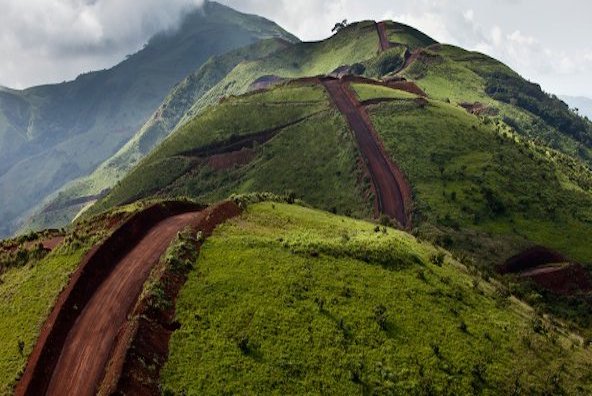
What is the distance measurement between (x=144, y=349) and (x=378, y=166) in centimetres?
7617

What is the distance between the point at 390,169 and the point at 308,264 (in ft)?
199

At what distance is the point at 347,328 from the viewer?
35.4 m

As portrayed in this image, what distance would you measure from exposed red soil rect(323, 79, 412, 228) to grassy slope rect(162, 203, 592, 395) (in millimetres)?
40680

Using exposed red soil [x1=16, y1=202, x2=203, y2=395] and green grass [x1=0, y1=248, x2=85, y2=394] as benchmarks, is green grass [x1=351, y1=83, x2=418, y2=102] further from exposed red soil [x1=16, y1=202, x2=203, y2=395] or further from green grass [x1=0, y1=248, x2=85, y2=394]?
green grass [x1=0, y1=248, x2=85, y2=394]

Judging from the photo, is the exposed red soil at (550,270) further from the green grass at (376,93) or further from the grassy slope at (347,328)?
the green grass at (376,93)

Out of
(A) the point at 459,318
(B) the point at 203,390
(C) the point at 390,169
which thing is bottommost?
(B) the point at 203,390

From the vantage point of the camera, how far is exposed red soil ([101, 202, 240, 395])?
2864cm

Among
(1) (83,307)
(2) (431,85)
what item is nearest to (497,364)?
(1) (83,307)

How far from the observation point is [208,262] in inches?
1625

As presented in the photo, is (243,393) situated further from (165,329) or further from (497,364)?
(497,364)

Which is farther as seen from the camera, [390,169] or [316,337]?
[390,169]

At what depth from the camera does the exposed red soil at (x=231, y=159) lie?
121m

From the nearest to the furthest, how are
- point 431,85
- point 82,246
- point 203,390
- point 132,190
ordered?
point 203,390
point 82,246
point 132,190
point 431,85

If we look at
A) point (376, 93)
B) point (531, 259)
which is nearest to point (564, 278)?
point (531, 259)
